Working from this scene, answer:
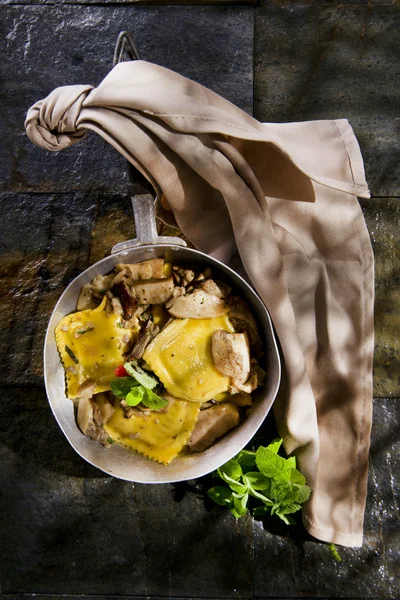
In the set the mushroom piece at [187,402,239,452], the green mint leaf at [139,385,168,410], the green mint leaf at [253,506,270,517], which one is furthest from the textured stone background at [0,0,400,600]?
the green mint leaf at [139,385,168,410]

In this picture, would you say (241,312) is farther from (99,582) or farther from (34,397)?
(99,582)

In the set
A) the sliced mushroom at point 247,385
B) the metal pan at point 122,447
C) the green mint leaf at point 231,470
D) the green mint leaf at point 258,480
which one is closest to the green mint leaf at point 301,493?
the green mint leaf at point 258,480

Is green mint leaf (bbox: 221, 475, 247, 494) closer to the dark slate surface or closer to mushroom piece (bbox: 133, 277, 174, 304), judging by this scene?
the dark slate surface

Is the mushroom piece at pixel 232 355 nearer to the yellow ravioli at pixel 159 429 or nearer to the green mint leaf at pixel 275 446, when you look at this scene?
the yellow ravioli at pixel 159 429

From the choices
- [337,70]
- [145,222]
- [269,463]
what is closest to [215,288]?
[145,222]

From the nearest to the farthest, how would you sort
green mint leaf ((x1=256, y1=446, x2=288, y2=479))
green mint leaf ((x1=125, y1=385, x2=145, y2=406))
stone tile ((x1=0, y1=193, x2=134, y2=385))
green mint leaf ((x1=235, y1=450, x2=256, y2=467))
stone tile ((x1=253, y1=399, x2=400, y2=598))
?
green mint leaf ((x1=125, y1=385, x2=145, y2=406)) < green mint leaf ((x1=256, y1=446, x2=288, y2=479)) < green mint leaf ((x1=235, y1=450, x2=256, y2=467)) < stone tile ((x1=253, y1=399, x2=400, y2=598)) < stone tile ((x1=0, y1=193, x2=134, y2=385))

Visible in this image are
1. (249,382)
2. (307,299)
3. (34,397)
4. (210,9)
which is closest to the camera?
(249,382)

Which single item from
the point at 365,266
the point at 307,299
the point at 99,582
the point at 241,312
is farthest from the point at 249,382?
the point at 99,582
